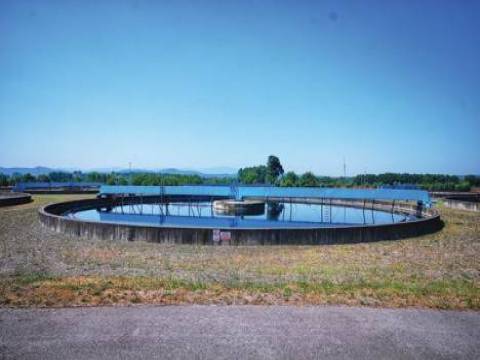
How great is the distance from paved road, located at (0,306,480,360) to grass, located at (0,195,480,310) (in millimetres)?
663

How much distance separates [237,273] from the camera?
10.9 m

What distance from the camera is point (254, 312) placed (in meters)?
7.11

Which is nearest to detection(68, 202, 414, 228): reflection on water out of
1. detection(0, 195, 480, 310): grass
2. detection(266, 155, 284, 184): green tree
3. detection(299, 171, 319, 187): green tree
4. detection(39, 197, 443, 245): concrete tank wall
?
detection(39, 197, 443, 245): concrete tank wall

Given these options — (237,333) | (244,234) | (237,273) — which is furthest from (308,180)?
(237,333)

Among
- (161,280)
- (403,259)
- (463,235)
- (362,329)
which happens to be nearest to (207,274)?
(161,280)

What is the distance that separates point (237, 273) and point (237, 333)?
183 inches

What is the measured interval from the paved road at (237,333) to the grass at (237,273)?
2.18 feet

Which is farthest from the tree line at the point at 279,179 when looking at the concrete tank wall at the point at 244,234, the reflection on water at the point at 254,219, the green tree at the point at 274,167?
the concrete tank wall at the point at 244,234

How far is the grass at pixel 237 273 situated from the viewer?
8078 mm

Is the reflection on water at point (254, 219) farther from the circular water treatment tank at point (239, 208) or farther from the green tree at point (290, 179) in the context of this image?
the green tree at point (290, 179)

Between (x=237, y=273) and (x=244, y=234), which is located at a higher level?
(x=244, y=234)

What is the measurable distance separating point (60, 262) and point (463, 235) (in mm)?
18112

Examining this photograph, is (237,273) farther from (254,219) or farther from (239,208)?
(239,208)

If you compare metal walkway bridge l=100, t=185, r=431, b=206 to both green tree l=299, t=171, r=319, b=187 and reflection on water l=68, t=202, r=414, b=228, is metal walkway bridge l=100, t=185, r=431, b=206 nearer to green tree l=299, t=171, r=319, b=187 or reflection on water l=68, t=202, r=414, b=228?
reflection on water l=68, t=202, r=414, b=228
